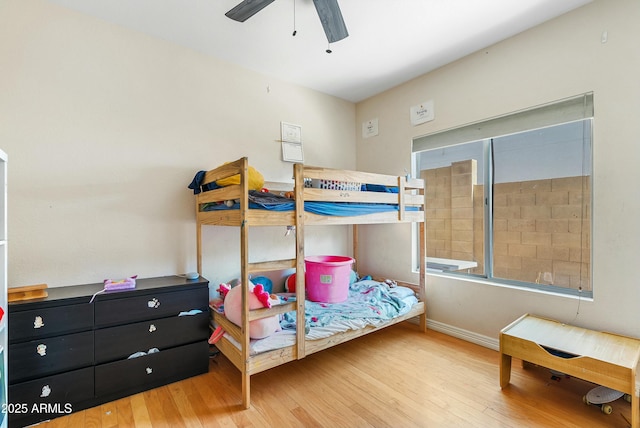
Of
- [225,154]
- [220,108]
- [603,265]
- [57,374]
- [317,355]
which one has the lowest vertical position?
[317,355]

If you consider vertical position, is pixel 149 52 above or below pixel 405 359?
above

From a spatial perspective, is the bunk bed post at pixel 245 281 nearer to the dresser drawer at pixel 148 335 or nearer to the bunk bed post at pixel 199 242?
the dresser drawer at pixel 148 335

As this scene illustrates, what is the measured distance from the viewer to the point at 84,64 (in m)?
2.08

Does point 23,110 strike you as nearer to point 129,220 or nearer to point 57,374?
point 129,220

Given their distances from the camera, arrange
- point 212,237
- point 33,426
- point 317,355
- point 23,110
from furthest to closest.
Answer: point 212,237, point 317,355, point 23,110, point 33,426

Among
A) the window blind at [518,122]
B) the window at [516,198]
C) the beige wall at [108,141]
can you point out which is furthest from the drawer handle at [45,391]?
the window blind at [518,122]

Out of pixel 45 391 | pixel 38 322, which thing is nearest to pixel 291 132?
pixel 38 322

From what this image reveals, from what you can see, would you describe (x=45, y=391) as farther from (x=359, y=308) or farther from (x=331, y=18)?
(x=331, y=18)

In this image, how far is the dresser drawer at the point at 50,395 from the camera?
1.56 metres

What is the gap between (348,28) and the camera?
220 cm

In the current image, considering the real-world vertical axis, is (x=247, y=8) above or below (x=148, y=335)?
above

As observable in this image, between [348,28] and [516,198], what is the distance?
1.91 metres

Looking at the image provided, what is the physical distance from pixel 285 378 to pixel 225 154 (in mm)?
1913

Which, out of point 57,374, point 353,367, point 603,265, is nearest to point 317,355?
point 353,367
